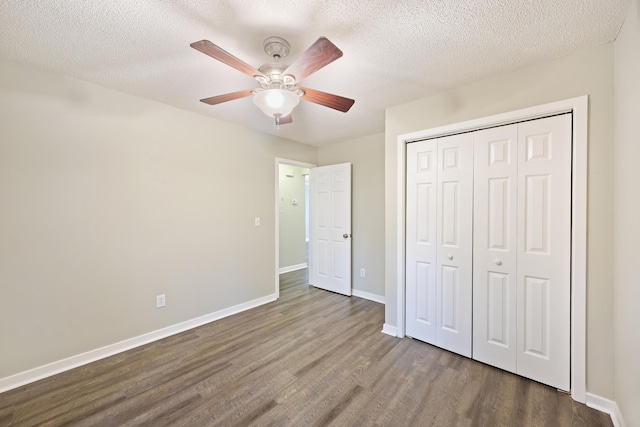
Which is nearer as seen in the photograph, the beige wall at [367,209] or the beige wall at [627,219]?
the beige wall at [627,219]

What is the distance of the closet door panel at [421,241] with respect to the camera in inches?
97.0

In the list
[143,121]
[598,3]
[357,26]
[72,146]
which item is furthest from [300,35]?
[72,146]

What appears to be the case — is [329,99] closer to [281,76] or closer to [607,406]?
[281,76]

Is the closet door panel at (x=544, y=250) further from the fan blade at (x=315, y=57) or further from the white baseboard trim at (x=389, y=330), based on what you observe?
the fan blade at (x=315, y=57)

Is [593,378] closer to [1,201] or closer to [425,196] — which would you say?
[425,196]

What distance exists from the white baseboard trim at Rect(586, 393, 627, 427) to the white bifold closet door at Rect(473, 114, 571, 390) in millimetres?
120

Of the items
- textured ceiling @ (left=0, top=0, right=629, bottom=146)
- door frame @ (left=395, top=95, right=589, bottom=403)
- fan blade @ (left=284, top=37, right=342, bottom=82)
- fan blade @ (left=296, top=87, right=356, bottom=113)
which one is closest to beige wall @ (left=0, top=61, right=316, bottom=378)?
textured ceiling @ (left=0, top=0, right=629, bottom=146)

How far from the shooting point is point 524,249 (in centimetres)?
199

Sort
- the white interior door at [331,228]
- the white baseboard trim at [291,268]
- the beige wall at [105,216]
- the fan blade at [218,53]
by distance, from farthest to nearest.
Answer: the white baseboard trim at [291,268] → the white interior door at [331,228] → the beige wall at [105,216] → the fan blade at [218,53]

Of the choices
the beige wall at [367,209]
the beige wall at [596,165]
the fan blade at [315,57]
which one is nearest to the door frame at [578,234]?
the beige wall at [596,165]

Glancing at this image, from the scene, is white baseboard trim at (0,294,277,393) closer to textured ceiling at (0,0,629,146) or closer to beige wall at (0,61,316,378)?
beige wall at (0,61,316,378)

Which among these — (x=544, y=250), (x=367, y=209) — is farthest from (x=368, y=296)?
(x=544, y=250)

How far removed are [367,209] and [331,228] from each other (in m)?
0.67

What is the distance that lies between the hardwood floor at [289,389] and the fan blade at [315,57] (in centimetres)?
209
